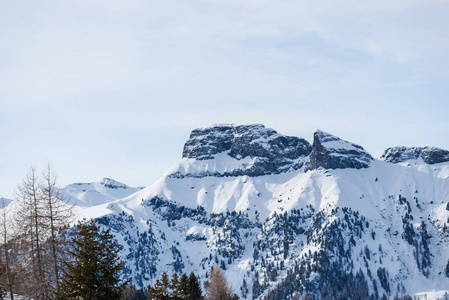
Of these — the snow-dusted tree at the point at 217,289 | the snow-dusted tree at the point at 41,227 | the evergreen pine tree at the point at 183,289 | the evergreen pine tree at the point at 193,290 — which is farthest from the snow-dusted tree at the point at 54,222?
the snow-dusted tree at the point at 217,289

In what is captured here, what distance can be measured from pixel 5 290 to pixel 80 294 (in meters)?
15.7

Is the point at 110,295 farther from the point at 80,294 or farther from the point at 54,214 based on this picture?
the point at 54,214

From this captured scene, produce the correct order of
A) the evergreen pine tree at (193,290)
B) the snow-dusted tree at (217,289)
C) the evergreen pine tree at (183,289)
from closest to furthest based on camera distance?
the evergreen pine tree at (183,289)
the evergreen pine tree at (193,290)
the snow-dusted tree at (217,289)

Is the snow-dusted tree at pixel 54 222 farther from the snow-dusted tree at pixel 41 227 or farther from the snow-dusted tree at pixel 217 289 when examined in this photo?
the snow-dusted tree at pixel 217 289

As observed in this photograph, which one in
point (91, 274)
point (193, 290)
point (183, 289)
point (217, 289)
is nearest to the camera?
point (91, 274)

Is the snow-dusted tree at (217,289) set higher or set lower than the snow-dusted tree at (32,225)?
lower

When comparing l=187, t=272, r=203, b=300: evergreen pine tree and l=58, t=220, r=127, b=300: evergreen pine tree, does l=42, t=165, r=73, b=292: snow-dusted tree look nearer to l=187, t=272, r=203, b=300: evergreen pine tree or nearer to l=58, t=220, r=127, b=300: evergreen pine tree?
l=58, t=220, r=127, b=300: evergreen pine tree

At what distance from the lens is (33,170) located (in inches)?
1510

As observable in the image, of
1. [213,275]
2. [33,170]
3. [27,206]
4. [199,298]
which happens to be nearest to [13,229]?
[27,206]

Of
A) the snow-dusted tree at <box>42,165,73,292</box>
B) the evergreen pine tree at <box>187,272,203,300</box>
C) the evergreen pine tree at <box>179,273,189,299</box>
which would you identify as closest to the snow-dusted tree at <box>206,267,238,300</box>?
the evergreen pine tree at <box>187,272,203,300</box>

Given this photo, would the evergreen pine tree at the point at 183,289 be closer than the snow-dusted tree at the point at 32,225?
No

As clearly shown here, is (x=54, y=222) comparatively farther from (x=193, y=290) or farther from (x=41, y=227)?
(x=193, y=290)

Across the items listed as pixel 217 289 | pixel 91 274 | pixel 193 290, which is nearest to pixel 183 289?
pixel 193 290

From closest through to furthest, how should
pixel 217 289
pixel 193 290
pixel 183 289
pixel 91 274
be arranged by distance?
1. pixel 91 274
2. pixel 183 289
3. pixel 193 290
4. pixel 217 289
